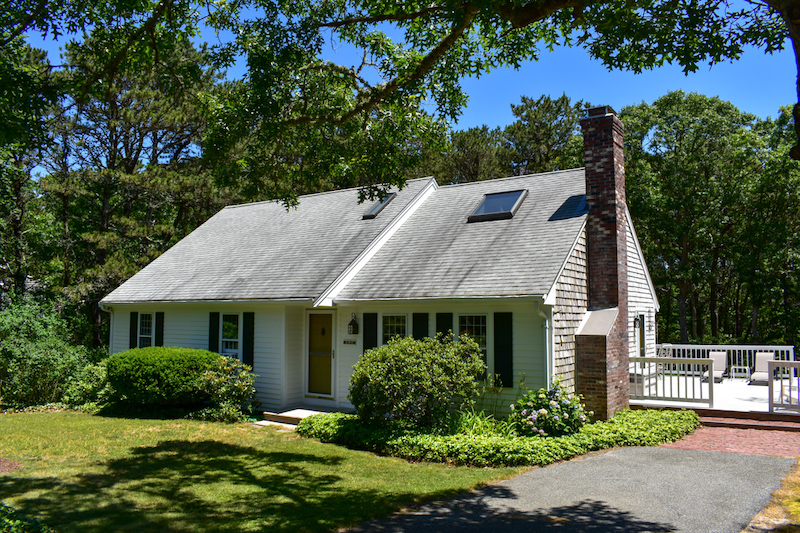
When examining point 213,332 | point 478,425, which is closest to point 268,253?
point 213,332

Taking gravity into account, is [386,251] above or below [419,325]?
above

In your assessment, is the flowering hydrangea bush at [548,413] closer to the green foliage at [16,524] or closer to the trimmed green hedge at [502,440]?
the trimmed green hedge at [502,440]

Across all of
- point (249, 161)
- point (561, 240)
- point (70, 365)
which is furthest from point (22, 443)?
point (561, 240)

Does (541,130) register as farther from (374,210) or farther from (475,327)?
(475,327)

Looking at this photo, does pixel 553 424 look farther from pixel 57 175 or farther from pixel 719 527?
pixel 57 175

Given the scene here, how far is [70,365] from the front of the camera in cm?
1505

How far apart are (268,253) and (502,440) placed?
30.9ft

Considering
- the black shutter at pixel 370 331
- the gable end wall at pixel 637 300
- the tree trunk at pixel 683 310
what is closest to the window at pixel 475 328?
the black shutter at pixel 370 331

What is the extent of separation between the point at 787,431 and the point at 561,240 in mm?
5435

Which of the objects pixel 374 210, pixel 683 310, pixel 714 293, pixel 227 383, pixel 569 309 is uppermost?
pixel 374 210

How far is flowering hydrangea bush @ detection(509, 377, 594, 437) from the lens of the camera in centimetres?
984

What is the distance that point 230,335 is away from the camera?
14.5 metres

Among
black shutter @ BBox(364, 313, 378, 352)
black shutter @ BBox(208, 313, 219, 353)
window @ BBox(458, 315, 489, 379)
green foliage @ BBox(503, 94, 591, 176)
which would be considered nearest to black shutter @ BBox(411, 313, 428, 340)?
window @ BBox(458, 315, 489, 379)

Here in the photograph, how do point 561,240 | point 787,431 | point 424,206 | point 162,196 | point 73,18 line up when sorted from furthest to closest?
1. point 162,196
2. point 424,206
3. point 561,240
4. point 787,431
5. point 73,18
